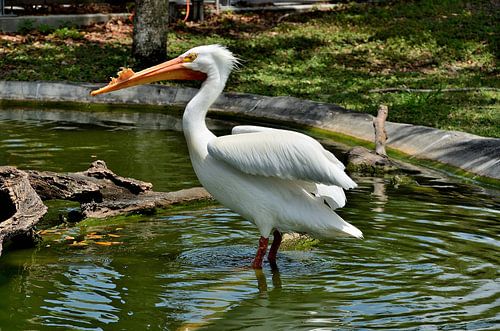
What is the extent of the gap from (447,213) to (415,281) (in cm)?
177

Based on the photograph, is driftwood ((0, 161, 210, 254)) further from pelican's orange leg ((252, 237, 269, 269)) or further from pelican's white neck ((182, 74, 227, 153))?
pelican's orange leg ((252, 237, 269, 269))

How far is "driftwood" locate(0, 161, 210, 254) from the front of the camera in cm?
595

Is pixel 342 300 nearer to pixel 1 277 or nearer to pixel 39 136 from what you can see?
pixel 1 277

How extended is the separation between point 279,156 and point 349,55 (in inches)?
372

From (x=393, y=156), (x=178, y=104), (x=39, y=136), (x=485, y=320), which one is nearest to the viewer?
(x=485, y=320)

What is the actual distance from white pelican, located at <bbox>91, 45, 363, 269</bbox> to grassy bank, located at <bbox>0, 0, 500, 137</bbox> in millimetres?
4273

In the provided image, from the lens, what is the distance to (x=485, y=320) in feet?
16.2

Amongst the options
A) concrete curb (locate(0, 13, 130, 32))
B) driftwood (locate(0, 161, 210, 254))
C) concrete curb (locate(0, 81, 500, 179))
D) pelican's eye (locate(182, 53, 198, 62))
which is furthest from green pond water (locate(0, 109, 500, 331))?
concrete curb (locate(0, 13, 130, 32))

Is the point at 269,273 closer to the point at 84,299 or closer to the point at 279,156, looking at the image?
the point at 279,156

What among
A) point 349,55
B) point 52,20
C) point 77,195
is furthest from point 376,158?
point 52,20

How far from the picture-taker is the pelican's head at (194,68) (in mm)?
6109

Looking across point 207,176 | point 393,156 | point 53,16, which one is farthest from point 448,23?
point 207,176

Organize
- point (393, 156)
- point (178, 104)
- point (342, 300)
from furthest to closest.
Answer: point (178, 104) < point (393, 156) < point (342, 300)

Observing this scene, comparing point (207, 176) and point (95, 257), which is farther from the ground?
point (207, 176)
